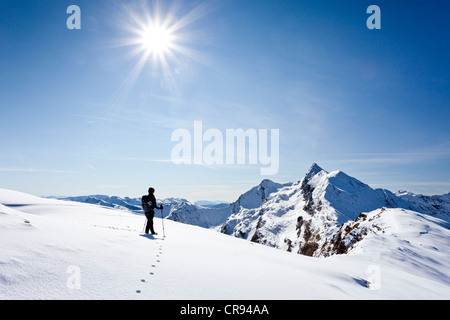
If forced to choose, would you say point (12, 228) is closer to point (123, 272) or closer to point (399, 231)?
point (123, 272)

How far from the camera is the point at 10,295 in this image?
371 centimetres

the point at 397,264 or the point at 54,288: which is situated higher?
the point at 54,288

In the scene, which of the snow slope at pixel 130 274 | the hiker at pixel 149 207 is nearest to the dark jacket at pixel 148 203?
the hiker at pixel 149 207

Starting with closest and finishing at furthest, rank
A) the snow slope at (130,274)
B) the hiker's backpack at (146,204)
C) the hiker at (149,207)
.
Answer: the snow slope at (130,274), the hiker at (149,207), the hiker's backpack at (146,204)

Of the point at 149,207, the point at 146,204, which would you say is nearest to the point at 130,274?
the point at 149,207

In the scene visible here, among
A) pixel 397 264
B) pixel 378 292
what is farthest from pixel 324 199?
pixel 378 292

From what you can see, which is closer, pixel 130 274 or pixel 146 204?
pixel 130 274

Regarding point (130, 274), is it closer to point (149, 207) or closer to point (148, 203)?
point (149, 207)

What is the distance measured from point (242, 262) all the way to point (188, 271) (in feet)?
9.32

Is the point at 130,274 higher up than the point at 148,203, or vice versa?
the point at 148,203

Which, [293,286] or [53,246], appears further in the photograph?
[293,286]

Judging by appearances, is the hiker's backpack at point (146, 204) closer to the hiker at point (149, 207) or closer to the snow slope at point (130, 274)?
the hiker at point (149, 207)

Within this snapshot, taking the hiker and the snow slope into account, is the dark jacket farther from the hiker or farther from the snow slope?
the snow slope

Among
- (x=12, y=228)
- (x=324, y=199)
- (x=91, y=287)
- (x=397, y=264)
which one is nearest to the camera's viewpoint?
(x=91, y=287)
